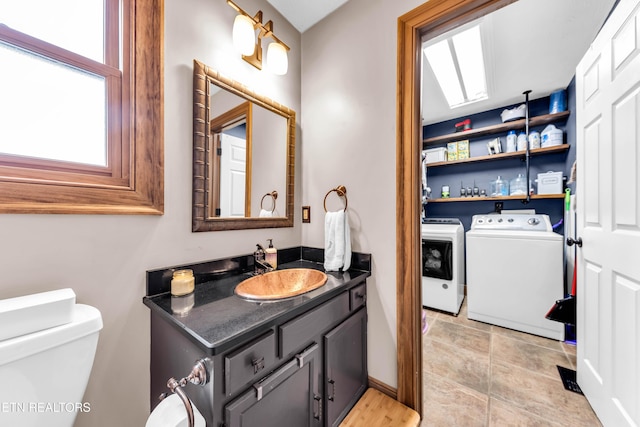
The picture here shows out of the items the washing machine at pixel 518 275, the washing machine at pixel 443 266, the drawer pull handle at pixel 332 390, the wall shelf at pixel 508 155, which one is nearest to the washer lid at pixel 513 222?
the washing machine at pixel 518 275

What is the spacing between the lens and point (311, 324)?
964 mm

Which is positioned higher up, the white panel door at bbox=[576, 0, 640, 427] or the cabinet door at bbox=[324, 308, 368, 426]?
the white panel door at bbox=[576, 0, 640, 427]

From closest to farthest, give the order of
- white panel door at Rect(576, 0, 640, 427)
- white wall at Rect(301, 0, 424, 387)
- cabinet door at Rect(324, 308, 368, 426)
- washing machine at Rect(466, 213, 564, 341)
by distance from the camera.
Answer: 1. white panel door at Rect(576, 0, 640, 427)
2. cabinet door at Rect(324, 308, 368, 426)
3. white wall at Rect(301, 0, 424, 387)
4. washing machine at Rect(466, 213, 564, 341)

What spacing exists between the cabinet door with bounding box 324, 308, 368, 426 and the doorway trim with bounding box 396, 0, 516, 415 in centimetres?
21

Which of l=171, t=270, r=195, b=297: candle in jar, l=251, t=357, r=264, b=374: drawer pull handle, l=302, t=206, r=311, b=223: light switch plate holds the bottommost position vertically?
l=251, t=357, r=264, b=374: drawer pull handle

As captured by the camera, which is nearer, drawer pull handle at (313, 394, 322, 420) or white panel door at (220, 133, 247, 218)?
drawer pull handle at (313, 394, 322, 420)

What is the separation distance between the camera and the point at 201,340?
0.65 m

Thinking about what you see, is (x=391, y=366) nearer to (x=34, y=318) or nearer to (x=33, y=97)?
(x=34, y=318)

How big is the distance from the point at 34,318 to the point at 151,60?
1.03 metres

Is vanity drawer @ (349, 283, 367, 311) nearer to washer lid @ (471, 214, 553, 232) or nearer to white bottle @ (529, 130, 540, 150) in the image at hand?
washer lid @ (471, 214, 553, 232)

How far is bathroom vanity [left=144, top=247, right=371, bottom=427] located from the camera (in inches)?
26.9

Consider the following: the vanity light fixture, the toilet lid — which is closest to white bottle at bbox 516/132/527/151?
the vanity light fixture

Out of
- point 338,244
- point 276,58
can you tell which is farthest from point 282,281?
point 276,58

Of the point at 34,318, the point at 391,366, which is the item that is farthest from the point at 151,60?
the point at 391,366
